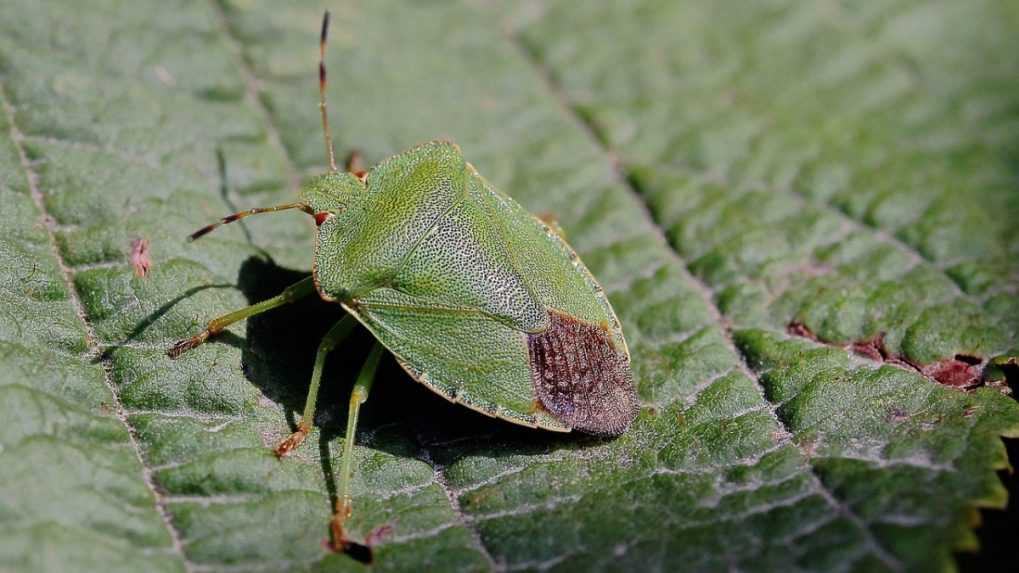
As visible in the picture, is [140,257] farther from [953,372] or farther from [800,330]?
[953,372]

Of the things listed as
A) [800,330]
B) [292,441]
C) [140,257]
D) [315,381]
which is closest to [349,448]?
[292,441]

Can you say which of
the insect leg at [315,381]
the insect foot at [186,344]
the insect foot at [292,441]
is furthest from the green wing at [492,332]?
the insect foot at [186,344]

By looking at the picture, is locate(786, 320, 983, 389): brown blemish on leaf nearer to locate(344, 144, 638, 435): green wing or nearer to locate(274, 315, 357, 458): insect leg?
locate(344, 144, 638, 435): green wing

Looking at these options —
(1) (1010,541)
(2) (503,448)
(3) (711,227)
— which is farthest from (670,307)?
(1) (1010,541)

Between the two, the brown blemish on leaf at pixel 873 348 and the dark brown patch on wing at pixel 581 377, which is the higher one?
the dark brown patch on wing at pixel 581 377

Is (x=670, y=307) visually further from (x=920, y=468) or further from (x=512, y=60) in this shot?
(x=512, y=60)

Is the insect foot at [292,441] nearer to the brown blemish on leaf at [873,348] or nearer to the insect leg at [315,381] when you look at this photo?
the insect leg at [315,381]
